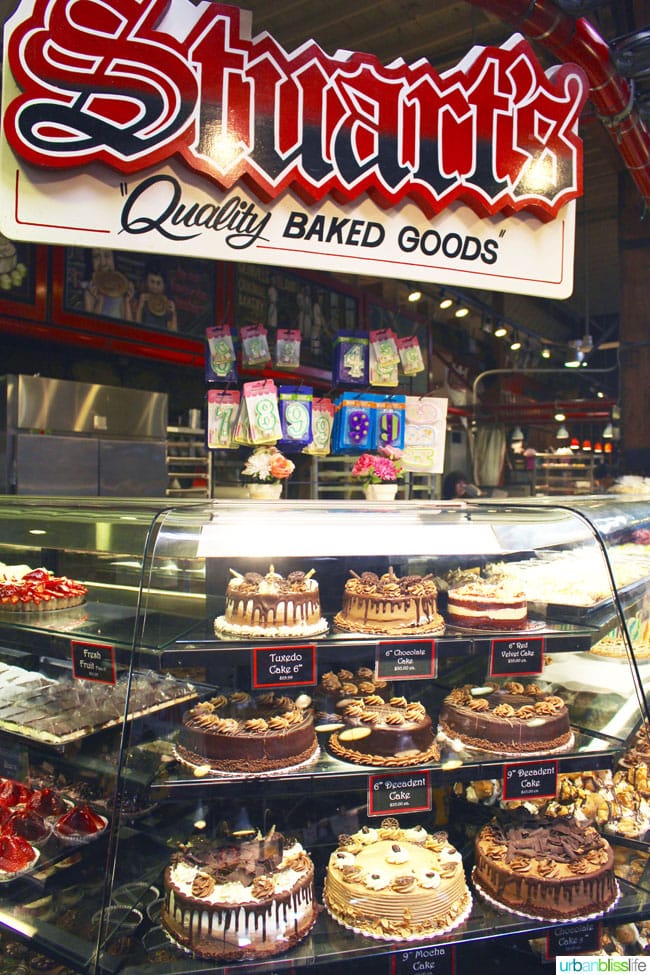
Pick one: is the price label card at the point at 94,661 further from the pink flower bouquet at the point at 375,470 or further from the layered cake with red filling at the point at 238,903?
the pink flower bouquet at the point at 375,470

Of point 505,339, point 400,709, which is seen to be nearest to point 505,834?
point 400,709

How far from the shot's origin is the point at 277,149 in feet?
9.06

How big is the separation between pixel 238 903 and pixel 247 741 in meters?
0.48

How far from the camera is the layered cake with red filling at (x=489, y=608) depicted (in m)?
2.74

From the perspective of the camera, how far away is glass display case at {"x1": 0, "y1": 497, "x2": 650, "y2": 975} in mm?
2189

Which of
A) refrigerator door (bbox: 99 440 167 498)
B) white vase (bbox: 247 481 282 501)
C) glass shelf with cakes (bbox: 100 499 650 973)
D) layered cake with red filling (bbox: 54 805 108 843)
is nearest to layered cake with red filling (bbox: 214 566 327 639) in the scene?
glass shelf with cakes (bbox: 100 499 650 973)

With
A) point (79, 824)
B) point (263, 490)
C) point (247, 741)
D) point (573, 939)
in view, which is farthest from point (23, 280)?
point (573, 939)

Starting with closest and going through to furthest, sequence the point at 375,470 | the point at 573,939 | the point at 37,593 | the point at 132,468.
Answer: the point at 573,939 → the point at 37,593 → the point at 375,470 → the point at 132,468

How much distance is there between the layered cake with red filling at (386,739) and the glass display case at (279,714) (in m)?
0.01

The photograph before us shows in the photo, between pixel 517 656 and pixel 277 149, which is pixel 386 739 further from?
pixel 277 149

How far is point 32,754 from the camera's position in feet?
9.53

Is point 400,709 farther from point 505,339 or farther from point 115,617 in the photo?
point 505,339

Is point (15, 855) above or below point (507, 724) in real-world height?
below

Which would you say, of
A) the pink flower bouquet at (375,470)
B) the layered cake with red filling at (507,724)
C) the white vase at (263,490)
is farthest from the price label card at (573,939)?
the pink flower bouquet at (375,470)
